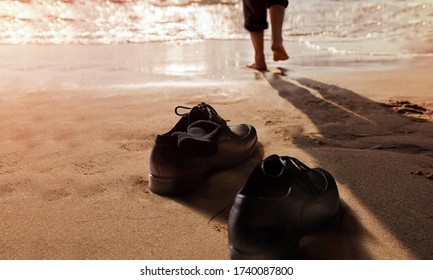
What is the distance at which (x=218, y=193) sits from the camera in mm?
1724

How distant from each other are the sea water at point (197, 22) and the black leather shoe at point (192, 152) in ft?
11.3

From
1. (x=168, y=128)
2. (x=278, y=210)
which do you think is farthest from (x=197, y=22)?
(x=278, y=210)

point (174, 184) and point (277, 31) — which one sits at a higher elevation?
point (277, 31)

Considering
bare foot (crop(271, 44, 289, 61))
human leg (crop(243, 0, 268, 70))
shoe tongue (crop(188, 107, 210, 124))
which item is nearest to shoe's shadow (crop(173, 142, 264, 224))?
shoe tongue (crop(188, 107, 210, 124))

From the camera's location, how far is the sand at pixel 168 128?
1417mm

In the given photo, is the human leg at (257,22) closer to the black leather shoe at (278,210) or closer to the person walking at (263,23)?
the person walking at (263,23)

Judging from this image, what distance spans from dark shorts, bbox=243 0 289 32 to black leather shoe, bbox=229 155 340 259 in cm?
263

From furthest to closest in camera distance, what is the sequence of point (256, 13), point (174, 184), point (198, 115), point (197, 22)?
1. point (197, 22)
2. point (256, 13)
3. point (198, 115)
4. point (174, 184)

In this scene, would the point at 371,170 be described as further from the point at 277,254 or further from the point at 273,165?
the point at 277,254

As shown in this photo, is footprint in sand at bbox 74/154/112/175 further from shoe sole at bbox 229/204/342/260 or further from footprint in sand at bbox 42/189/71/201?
shoe sole at bbox 229/204/342/260

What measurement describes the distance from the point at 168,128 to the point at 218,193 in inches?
33.3

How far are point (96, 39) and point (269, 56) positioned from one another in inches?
101
